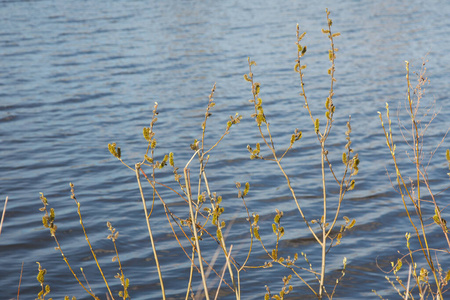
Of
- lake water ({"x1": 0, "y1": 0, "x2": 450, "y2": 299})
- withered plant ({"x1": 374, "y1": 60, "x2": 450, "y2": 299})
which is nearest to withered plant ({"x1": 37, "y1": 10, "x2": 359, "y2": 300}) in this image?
lake water ({"x1": 0, "y1": 0, "x2": 450, "y2": 299})

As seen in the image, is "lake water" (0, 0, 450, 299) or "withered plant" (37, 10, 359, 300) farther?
"lake water" (0, 0, 450, 299)

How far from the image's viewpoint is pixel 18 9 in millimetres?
19953

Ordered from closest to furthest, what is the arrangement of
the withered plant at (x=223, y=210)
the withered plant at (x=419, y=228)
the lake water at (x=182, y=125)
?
1. the withered plant at (x=223, y=210)
2. the withered plant at (x=419, y=228)
3. the lake water at (x=182, y=125)

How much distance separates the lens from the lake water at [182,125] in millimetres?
5043

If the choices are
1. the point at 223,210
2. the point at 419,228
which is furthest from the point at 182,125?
the point at 223,210

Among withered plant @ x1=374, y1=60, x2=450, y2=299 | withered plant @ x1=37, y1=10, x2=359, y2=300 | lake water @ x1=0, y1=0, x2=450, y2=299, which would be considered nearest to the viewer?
withered plant @ x1=37, y1=10, x2=359, y2=300

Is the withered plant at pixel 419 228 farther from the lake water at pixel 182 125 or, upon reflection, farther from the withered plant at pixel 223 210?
→ the withered plant at pixel 223 210

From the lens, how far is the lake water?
5.04 metres

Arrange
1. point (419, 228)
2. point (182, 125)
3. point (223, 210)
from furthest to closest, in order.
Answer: point (182, 125)
point (419, 228)
point (223, 210)

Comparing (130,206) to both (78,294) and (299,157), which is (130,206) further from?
(299,157)

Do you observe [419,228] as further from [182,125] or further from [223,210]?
[182,125]

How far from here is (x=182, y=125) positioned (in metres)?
9.02

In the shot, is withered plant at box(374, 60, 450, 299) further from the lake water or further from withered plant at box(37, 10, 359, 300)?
withered plant at box(37, 10, 359, 300)

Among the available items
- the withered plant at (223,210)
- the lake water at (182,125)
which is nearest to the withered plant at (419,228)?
the lake water at (182,125)
